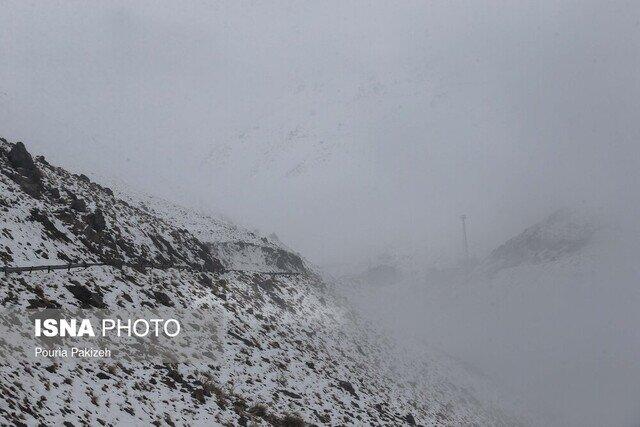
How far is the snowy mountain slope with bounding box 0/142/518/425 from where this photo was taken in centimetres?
1277

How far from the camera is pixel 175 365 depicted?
55.7 ft

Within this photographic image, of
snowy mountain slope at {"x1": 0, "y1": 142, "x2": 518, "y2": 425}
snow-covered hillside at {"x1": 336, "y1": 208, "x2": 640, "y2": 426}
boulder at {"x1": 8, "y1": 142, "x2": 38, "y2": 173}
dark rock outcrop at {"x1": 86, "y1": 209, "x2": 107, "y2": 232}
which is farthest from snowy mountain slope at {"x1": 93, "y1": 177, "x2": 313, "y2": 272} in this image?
snow-covered hillside at {"x1": 336, "y1": 208, "x2": 640, "y2": 426}

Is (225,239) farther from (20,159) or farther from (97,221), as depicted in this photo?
(20,159)

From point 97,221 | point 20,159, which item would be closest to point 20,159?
point 20,159

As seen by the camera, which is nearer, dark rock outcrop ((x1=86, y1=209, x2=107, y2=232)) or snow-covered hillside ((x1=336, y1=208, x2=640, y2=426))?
dark rock outcrop ((x1=86, y1=209, x2=107, y2=232))

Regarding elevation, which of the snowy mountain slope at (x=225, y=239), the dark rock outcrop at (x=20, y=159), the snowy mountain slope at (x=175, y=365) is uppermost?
the snowy mountain slope at (x=225, y=239)

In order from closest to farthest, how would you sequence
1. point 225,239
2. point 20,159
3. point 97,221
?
point 97,221 < point 20,159 < point 225,239

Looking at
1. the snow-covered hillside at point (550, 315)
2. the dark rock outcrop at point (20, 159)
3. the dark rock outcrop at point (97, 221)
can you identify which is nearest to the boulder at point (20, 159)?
the dark rock outcrop at point (20, 159)

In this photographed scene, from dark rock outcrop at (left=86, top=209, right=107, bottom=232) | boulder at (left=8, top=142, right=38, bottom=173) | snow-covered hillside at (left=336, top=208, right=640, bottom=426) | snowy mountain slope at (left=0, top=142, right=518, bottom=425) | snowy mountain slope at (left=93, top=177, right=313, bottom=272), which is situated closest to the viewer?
snowy mountain slope at (left=0, top=142, right=518, bottom=425)

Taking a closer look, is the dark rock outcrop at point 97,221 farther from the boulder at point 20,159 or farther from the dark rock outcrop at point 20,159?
the boulder at point 20,159

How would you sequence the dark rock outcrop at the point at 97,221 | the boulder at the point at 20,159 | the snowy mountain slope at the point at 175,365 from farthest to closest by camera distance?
the boulder at the point at 20,159 < the dark rock outcrop at the point at 97,221 < the snowy mountain slope at the point at 175,365

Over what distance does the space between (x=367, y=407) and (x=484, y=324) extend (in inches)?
3568

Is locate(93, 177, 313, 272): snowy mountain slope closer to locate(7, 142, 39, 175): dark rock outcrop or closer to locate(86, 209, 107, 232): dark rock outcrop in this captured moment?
locate(86, 209, 107, 232): dark rock outcrop

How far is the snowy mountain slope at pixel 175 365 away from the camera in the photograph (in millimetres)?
12773
